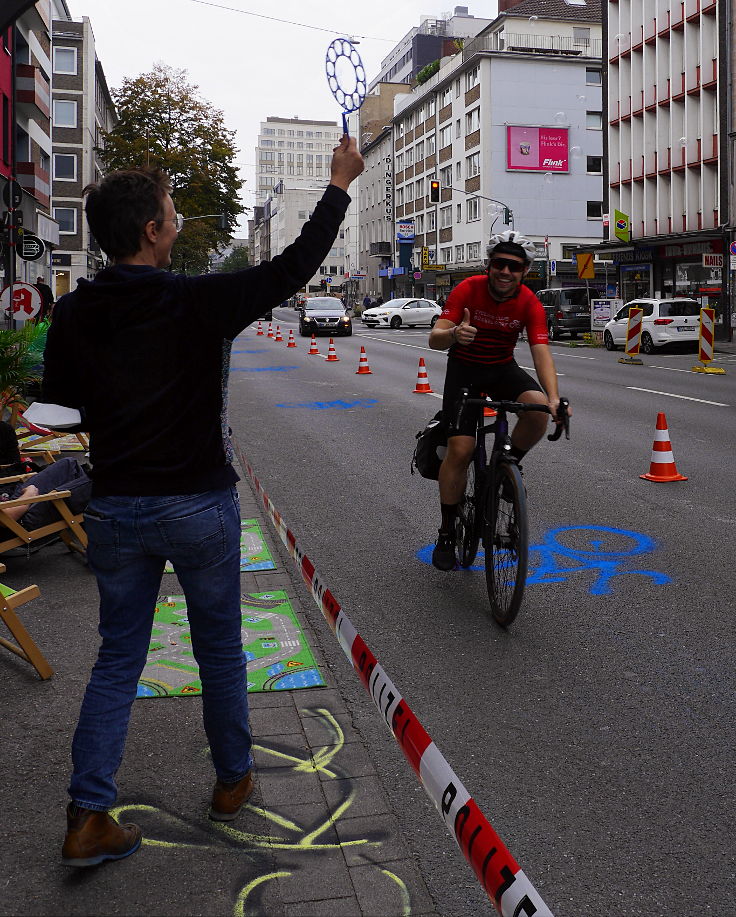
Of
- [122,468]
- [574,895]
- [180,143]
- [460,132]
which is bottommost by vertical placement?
[574,895]

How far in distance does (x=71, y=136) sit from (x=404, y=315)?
28392mm

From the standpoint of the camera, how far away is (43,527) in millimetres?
6215

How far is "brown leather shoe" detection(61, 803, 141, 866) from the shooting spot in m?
2.87

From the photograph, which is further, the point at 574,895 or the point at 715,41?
the point at 715,41

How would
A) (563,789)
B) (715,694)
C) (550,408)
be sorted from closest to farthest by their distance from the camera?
(563,789) → (715,694) → (550,408)

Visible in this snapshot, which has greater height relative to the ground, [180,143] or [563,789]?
[180,143]

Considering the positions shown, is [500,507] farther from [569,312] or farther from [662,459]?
[569,312]

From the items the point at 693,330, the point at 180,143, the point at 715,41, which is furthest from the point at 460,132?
the point at 693,330

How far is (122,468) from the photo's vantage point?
294 centimetres

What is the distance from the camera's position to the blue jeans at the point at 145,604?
292 cm

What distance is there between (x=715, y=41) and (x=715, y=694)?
41866 mm

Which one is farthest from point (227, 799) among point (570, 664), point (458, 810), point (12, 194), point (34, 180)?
point (34, 180)

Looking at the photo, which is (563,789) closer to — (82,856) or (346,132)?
(82,856)

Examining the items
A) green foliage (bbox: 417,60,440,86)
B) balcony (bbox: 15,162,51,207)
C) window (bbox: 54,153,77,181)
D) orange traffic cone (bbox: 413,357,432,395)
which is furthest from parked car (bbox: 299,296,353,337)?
green foliage (bbox: 417,60,440,86)
